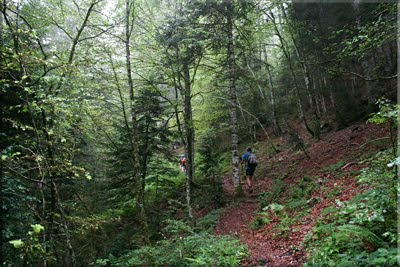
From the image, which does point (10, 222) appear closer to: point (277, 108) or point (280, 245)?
point (280, 245)

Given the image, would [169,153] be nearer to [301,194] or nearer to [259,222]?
[259,222]

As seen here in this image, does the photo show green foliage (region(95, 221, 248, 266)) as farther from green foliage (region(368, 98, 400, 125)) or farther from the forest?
green foliage (region(368, 98, 400, 125))

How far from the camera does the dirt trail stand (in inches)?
210

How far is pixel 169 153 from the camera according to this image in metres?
13.0

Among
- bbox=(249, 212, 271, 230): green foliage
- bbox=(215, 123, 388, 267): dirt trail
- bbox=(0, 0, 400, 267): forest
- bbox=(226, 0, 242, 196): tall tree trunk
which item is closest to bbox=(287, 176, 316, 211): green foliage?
bbox=(0, 0, 400, 267): forest

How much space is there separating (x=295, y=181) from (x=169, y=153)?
20.7 ft

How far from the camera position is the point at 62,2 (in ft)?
24.9

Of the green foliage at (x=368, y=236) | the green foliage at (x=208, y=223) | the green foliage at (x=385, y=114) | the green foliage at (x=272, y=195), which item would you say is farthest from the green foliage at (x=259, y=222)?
the green foliage at (x=385, y=114)

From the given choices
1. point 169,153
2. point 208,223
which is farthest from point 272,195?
point 169,153

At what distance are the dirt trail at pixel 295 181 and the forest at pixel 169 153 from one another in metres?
0.06

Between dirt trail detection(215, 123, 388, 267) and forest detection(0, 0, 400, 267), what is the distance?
0.21 ft

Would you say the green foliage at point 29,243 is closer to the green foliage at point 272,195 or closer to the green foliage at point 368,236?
the green foliage at point 368,236

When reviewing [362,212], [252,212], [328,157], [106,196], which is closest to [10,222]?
[106,196]

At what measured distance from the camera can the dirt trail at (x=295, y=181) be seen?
5.33m
